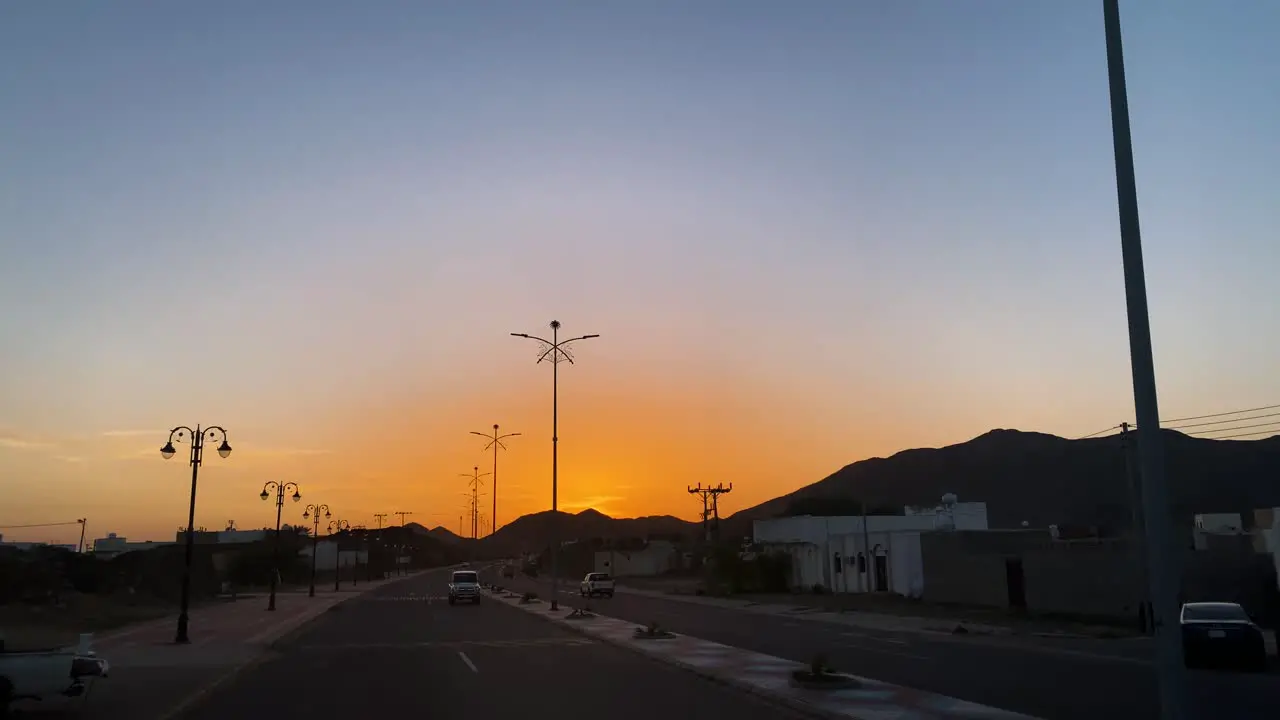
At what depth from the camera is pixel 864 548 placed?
209 feet

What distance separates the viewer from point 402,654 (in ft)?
90.9

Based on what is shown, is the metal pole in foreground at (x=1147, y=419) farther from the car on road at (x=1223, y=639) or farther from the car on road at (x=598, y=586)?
the car on road at (x=598, y=586)

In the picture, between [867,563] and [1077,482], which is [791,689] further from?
[1077,482]

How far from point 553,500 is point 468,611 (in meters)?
8.71

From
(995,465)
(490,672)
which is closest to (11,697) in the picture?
(490,672)

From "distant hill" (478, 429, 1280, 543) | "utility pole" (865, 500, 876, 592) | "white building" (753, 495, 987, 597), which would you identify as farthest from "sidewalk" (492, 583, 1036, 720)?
"distant hill" (478, 429, 1280, 543)

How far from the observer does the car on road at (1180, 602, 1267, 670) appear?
75.6 feet

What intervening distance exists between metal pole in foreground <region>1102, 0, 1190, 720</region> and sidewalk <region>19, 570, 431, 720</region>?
1493 centimetres

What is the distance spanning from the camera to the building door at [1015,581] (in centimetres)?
4562

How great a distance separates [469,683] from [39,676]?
316 inches

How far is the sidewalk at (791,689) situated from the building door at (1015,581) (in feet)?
72.2

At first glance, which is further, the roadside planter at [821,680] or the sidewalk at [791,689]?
the roadside planter at [821,680]

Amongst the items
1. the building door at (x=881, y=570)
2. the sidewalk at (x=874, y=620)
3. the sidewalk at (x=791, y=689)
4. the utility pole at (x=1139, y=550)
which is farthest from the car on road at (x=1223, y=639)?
the building door at (x=881, y=570)

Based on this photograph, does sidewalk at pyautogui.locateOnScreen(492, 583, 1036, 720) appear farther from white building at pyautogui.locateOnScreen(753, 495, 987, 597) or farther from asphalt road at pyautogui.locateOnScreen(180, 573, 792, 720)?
white building at pyautogui.locateOnScreen(753, 495, 987, 597)
